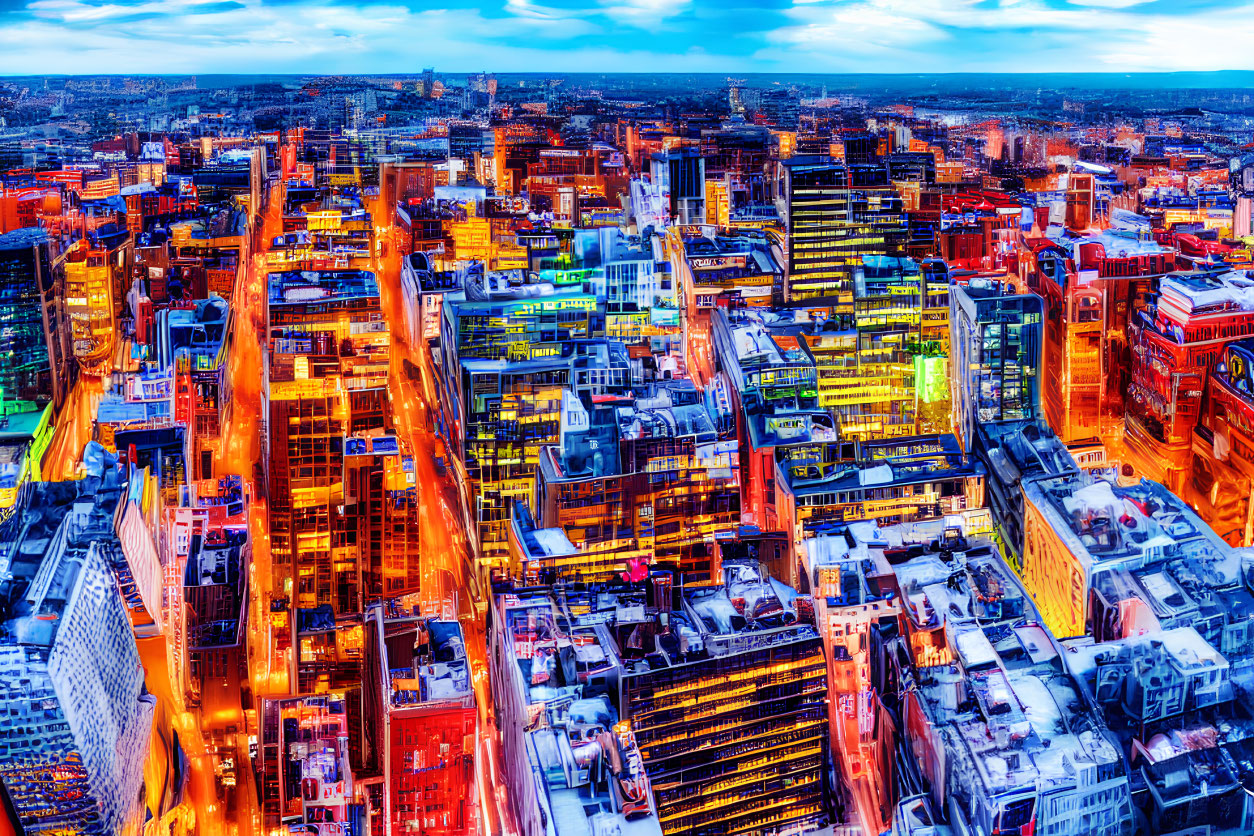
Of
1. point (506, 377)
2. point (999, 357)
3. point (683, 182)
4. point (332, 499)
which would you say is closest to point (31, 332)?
point (332, 499)

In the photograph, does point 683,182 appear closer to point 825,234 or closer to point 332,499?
point 825,234

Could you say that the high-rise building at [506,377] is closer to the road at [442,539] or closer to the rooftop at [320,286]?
the road at [442,539]

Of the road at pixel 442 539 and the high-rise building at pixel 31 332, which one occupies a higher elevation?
the high-rise building at pixel 31 332

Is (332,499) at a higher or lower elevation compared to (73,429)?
lower

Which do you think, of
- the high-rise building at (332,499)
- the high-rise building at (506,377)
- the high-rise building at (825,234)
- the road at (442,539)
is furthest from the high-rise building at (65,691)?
the high-rise building at (825,234)

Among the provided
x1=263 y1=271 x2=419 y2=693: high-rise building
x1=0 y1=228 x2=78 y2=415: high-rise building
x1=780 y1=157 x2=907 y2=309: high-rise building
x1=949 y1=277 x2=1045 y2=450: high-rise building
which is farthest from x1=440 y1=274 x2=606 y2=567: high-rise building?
x1=0 y1=228 x2=78 y2=415: high-rise building

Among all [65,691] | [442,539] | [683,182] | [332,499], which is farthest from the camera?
[683,182]

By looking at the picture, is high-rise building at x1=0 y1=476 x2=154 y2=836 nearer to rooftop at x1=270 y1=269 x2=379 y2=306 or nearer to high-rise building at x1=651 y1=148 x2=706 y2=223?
rooftop at x1=270 y1=269 x2=379 y2=306

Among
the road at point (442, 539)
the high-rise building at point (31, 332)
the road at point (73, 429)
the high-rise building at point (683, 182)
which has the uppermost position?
the high-rise building at point (683, 182)

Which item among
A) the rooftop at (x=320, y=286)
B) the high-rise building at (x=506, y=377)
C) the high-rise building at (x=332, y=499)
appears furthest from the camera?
the rooftop at (x=320, y=286)

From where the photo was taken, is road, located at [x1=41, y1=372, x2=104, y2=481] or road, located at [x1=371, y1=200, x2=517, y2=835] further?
road, located at [x1=41, y1=372, x2=104, y2=481]

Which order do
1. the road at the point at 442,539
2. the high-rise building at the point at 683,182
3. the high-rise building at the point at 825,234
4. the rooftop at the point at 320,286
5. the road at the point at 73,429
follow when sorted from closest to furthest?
the road at the point at 442,539 → the road at the point at 73,429 → the rooftop at the point at 320,286 → the high-rise building at the point at 825,234 → the high-rise building at the point at 683,182
